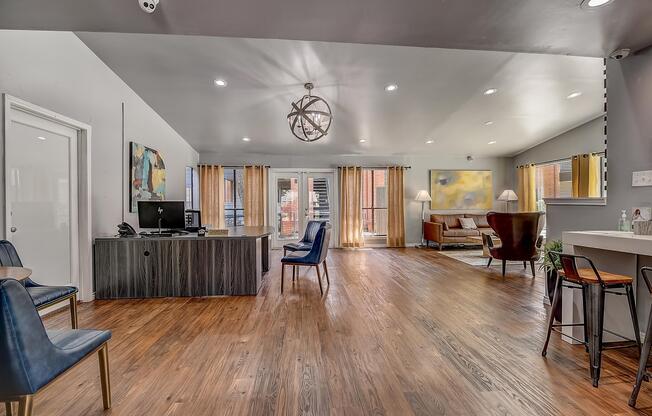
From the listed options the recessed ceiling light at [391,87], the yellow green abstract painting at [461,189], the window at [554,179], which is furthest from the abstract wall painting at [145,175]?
the window at [554,179]

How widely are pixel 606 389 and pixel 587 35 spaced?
2.46 m

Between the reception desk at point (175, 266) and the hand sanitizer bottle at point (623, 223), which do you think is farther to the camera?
the reception desk at point (175, 266)

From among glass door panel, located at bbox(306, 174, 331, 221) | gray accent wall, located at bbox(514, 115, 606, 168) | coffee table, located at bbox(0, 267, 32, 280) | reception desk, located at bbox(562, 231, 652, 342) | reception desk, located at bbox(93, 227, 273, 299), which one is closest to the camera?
coffee table, located at bbox(0, 267, 32, 280)

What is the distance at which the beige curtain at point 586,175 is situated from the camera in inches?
236

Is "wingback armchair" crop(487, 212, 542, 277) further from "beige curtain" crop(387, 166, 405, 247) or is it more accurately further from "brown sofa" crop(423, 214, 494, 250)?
"beige curtain" crop(387, 166, 405, 247)

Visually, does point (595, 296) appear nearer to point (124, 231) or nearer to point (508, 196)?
point (124, 231)

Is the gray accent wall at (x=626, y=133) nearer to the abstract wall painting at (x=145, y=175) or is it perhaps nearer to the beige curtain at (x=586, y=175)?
the beige curtain at (x=586, y=175)

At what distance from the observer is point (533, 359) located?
2.12 meters

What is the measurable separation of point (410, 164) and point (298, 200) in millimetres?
3112

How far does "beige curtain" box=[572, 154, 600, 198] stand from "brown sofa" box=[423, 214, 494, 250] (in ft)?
6.25

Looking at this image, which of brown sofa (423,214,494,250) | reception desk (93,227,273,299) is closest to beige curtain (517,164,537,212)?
brown sofa (423,214,494,250)

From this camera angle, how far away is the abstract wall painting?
430 centimetres

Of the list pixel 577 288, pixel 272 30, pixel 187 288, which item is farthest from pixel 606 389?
pixel 187 288

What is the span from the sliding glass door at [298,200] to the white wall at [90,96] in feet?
9.90
